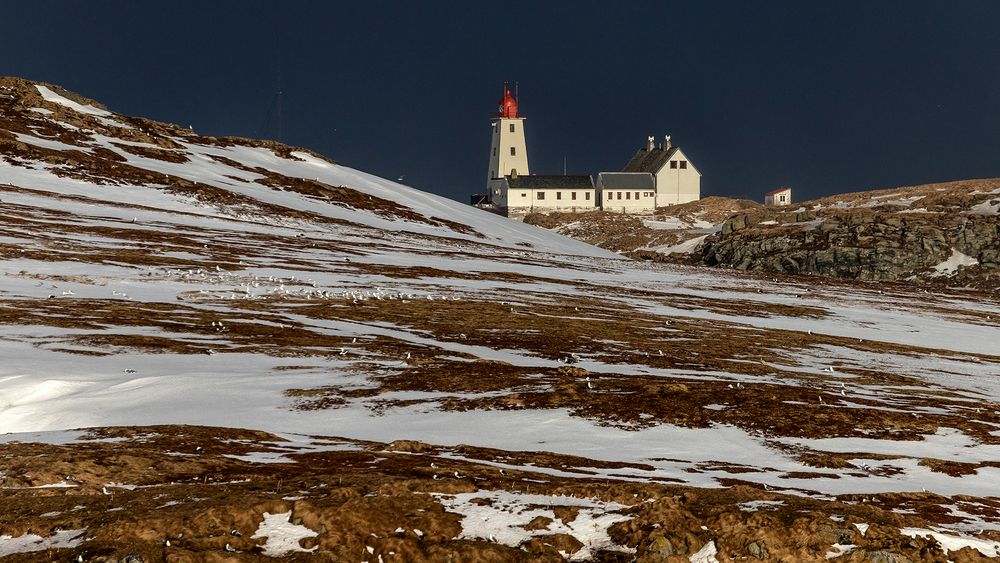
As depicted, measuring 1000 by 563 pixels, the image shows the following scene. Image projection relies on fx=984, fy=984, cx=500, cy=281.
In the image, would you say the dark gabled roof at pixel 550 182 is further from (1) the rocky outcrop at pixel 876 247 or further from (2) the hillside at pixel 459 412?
(2) the hillside at pixel 459 412

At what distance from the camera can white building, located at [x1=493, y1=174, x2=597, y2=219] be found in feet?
603

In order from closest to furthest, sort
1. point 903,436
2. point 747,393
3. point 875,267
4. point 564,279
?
1. point 903,436
2. point 747,393
3. point 564,279
4. point 875,267

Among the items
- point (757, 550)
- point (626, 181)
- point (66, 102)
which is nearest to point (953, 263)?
point (626, 181)

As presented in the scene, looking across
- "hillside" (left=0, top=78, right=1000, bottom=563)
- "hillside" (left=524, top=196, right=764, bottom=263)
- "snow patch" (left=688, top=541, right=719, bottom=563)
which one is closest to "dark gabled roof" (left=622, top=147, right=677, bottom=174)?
"hillside" (left=524, top=196, right=764, bottom=263)

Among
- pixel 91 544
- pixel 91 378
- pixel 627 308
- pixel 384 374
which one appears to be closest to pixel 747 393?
pixel 384 374

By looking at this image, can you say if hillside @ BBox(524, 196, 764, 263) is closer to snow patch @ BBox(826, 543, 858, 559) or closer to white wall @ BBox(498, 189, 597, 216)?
white wall @ BBox(498, 189, 597, 216)

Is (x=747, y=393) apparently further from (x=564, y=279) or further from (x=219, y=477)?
(x=564, y=279)

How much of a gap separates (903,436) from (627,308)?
3692 cm

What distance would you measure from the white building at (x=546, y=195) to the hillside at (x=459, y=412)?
99.8m

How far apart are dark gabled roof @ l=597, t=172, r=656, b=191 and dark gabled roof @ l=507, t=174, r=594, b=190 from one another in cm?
264

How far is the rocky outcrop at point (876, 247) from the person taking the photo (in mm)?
104062

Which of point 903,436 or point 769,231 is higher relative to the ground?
point 769,231

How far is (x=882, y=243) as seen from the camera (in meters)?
→ 108

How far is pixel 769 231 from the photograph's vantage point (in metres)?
120
